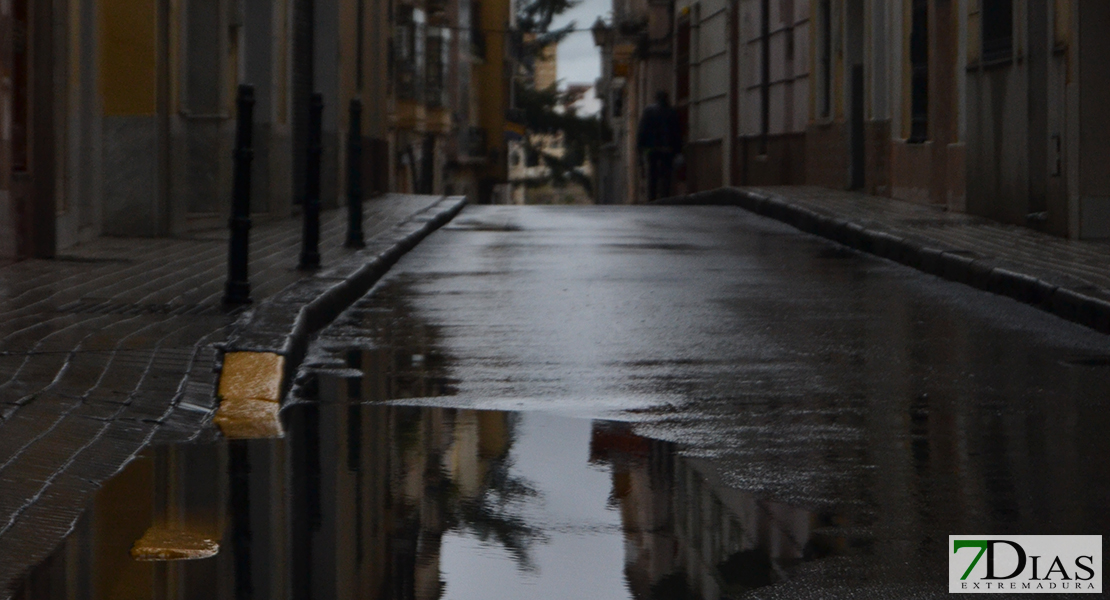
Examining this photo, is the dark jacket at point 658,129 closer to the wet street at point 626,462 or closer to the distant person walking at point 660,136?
the distant person walking at point 660,136

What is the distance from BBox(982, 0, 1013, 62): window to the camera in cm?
1709

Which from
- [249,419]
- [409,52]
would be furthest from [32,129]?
[409,52]

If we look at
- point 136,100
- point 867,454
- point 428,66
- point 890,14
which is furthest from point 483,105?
point 867,454

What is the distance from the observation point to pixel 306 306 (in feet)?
30.2

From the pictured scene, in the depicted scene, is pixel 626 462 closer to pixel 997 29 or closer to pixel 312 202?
pixel 312 202

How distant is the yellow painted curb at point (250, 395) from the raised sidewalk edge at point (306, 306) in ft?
0.17

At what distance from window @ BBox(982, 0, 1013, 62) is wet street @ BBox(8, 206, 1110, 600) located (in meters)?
6.99

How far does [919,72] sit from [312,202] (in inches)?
435

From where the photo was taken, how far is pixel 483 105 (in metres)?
68.8

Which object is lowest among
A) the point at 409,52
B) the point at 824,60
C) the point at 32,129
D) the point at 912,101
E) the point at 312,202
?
the point at 312,202

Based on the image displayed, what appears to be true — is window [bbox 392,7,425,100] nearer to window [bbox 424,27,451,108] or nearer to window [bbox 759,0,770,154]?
window [bbox 424,27,451,108]

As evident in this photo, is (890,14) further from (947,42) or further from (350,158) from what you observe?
(350,158)

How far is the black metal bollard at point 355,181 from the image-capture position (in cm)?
1402

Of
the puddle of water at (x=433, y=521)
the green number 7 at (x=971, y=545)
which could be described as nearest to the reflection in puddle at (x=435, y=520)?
the puddle of water at (x=433, y=521)
